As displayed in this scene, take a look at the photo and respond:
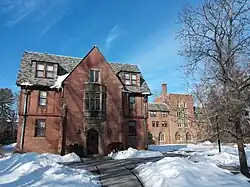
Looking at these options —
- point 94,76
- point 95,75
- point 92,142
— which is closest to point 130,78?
point 95,75

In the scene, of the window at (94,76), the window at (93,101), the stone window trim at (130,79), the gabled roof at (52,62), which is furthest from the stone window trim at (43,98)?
the stone window trim at (130,79)

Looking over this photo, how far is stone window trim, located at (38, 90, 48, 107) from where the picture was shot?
22.8 m

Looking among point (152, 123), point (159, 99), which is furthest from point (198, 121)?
point (159, 99)

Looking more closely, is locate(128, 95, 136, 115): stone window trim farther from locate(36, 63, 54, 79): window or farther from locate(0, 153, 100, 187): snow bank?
Result: locate(0, 153, 100, 187): snow bank

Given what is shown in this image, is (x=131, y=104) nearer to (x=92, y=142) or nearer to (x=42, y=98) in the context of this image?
(x=92, y=142)

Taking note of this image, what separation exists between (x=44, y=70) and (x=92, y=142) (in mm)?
9097

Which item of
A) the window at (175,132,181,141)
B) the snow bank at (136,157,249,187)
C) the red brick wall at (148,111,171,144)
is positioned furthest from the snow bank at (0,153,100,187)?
the window at (175,132,181,141)

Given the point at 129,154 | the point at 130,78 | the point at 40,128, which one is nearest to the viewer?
the point at 129,154

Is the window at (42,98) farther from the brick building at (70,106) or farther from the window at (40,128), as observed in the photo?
the window at (40,128)

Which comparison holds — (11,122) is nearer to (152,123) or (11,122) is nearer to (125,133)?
(152,123)

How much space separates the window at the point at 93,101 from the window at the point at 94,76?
5.03ft

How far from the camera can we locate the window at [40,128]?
22.3 metres

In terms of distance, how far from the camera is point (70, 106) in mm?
22516

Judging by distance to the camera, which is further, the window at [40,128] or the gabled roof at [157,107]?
the gabled roof at [157,107]
